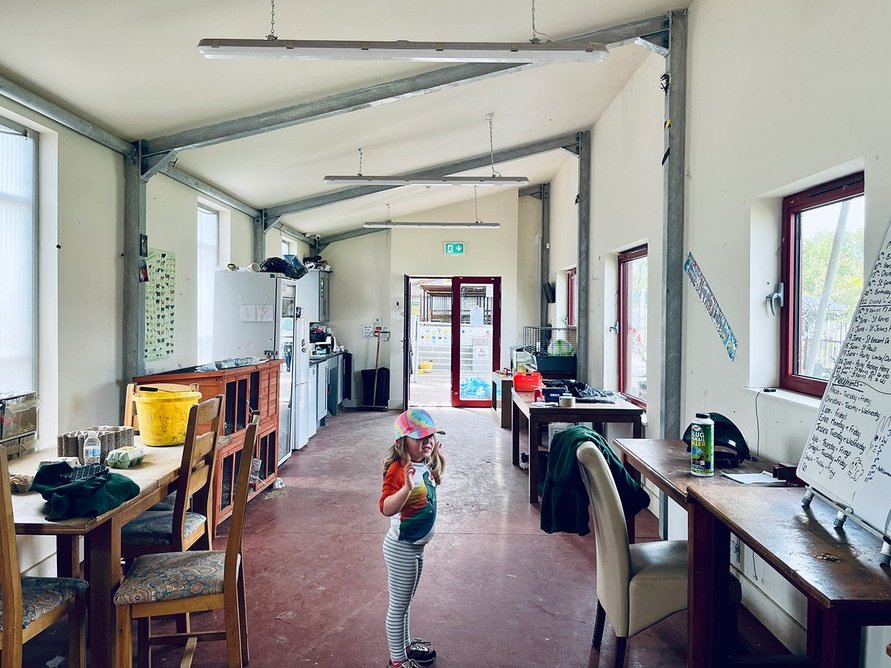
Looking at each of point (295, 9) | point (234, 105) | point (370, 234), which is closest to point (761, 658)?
point (295, 9)

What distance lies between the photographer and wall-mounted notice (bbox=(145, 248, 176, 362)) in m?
4.37

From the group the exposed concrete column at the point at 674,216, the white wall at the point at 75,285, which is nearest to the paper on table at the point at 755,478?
the exposed concrete column at the point at 674,216

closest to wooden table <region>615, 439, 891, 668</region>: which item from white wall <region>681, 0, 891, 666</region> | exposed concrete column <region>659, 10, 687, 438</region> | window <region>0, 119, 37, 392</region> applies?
white wall <region>681, 0, 891, 666</region>

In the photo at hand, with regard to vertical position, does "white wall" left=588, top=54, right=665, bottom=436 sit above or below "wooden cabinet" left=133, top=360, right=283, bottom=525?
above

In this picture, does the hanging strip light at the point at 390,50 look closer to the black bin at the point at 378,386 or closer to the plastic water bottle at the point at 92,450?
the plastic water bottle at the point at 92,450

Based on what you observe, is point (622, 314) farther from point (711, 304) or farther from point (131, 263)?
point (131, 263)

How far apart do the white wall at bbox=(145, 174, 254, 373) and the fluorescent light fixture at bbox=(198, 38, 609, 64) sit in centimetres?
207

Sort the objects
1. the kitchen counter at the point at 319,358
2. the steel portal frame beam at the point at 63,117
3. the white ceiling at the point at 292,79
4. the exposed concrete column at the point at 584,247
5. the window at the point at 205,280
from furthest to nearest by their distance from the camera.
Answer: the kitchen counter at the point at 319,358 < the exposed concrete column at the point at 584,247 < the window at the point at 205,280 < the steel portal frame beam at the point at 63,117 < the white ceiling at the point at 292,79

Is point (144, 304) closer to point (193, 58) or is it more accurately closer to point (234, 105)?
point (234, 105)

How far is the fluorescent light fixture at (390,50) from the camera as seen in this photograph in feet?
8.81

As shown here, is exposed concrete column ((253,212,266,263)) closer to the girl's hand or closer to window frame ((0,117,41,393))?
window frame ((0,117,41,393))

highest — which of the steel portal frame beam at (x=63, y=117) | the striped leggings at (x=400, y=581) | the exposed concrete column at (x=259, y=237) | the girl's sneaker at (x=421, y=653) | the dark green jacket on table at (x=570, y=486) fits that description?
the steel portal frame beam at (x=63, y=117)

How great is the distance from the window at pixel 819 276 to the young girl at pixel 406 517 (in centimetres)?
180

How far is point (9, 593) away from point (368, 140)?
418cm
